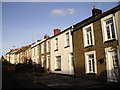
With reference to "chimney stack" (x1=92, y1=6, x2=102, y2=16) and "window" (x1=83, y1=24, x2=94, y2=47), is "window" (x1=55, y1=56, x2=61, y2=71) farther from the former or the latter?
"chimney stack" (x1=92, y1=6, x2=102, y2=16)

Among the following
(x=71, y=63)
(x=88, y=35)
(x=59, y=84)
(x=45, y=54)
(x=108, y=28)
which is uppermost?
(x=108, y=28)

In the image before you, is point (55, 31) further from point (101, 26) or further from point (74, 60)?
point (101, 26)

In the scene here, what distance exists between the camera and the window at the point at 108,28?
428 inches

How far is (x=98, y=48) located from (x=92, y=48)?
0.78 m

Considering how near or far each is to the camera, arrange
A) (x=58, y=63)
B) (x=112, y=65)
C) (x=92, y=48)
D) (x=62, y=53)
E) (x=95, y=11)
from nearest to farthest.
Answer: (x=112, y=65), (x=92, y=48), (x=95, y=11), (x=62, y=53), (x=58, y=63)

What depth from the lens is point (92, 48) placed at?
12555 mm

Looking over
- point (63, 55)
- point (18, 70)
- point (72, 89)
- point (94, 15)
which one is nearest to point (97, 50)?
point (94, 15)

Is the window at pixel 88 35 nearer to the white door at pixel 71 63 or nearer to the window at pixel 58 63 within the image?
the white door at pixel 71 63

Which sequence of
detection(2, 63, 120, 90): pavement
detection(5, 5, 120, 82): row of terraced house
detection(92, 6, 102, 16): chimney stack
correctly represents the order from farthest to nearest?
detection(92, 6, 102, 16): chimney stack → detection(5, 5, 120, 82): row of terraced house → detection(2, 63, 120, 90): pavement

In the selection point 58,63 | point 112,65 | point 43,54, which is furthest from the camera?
point 43,54

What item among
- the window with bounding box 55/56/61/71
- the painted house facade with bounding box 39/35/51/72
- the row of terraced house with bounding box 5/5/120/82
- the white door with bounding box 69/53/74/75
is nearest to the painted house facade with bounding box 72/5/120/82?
the row of terraced house with bounding box 5/5/120/82

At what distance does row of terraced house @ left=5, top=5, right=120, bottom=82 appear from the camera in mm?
10508

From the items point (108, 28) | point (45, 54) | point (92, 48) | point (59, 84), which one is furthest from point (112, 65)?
point (45, 54)

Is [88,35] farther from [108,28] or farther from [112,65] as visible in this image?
[112,65]
